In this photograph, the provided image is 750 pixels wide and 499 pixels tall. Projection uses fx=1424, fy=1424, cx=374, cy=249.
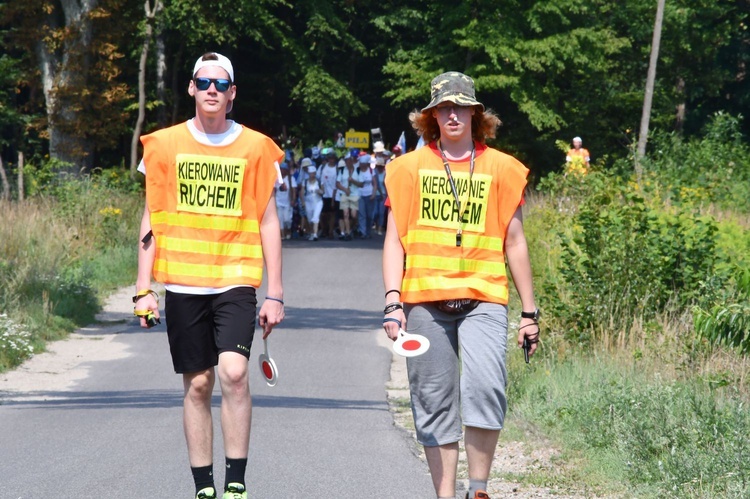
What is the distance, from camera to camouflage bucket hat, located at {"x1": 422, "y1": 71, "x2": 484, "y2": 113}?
6.12m

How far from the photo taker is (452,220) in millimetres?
6145

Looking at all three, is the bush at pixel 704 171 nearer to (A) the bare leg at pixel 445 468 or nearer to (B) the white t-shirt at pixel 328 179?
(B) the white t-shirt at pixel 328 179

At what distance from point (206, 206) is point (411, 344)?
113cm

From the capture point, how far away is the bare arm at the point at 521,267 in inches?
245

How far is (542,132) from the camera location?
48000 millimetres

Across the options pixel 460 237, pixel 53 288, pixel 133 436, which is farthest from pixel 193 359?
pixel 53 288

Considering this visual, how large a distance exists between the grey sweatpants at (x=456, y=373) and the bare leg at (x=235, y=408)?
750 millimetres

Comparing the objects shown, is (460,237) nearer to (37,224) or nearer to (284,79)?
(37,224)

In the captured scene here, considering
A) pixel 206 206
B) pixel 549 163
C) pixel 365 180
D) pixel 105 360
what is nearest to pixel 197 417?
pixel 206 206

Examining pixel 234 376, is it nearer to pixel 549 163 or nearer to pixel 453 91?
pixel 453 91

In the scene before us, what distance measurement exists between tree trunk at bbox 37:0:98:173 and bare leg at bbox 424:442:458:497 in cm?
2444

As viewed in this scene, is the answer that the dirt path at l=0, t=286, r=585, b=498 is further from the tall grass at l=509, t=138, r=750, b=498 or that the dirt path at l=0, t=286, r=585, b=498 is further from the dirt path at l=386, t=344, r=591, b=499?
the tall grass at l=509, t=138, r=750, b=498

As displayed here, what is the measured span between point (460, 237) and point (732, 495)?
1738 mm

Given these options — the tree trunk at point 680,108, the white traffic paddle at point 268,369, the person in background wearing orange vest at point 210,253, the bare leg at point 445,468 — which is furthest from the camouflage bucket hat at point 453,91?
the tree trunk at point 680,108
